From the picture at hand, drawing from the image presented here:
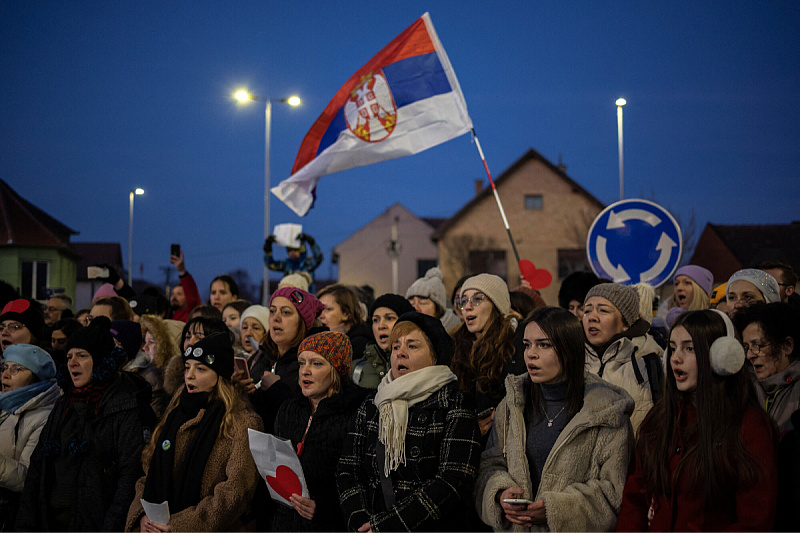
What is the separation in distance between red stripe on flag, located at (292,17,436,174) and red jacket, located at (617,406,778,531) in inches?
241

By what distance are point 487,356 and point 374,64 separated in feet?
16.3

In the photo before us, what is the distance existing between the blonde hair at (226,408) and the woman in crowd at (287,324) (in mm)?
786

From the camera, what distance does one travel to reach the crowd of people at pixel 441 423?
312 centimetres

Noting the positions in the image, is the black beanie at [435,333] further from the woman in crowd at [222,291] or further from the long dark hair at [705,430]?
the woman in crowd at [222,291]

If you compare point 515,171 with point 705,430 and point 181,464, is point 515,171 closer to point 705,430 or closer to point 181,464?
point 181,464

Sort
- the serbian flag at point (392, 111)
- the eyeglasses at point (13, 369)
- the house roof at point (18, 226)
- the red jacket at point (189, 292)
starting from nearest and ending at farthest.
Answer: the eyeglasses at point (13, 369) < the serbian flag at point (392, 111) < the red jacket at point (189, 292) < the house roof at point (18, 226)

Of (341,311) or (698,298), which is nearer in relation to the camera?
(341,311)

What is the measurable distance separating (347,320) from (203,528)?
2.50m

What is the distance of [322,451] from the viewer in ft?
13.5

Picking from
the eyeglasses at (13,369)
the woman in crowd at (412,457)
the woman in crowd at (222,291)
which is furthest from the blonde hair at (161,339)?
the woman in crowd at (412,457)

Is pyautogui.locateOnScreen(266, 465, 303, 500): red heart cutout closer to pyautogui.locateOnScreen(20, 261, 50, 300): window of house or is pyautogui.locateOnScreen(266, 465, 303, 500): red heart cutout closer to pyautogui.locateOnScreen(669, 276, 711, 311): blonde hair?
pyautogui.locateOnScreen(669, 276, 711, 311): blonde hair

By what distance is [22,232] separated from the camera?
123 feet

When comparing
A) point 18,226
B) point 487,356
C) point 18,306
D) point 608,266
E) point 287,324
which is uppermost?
point 18,226

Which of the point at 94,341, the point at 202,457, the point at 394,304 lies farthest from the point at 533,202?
the point at 202,457
